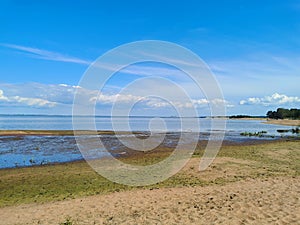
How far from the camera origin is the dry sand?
308 inches

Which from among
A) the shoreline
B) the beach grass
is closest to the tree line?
the beach grass

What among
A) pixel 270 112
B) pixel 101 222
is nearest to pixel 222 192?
pixel 101 222

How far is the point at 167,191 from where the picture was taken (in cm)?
1116

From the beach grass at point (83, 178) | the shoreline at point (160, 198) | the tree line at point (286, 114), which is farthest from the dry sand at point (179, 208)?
the tree line at point (286, 114)

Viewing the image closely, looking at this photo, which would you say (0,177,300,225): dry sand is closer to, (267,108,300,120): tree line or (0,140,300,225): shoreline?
(0,140,300,225): shoreline

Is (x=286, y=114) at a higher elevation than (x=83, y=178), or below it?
higher

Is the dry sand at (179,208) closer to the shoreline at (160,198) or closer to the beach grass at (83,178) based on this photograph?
the shoreline at (160,198)

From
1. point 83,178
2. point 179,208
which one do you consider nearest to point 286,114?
point 83,178

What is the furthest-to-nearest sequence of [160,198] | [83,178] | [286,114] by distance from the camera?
[286,114] < [83,178] < [160,198]

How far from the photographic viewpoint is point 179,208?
29.1 ft

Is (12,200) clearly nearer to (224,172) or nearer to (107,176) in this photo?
(107,176)

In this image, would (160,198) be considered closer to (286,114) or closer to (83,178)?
(83,178)

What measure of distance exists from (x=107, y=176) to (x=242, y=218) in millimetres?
8726

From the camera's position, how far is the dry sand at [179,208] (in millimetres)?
7812
